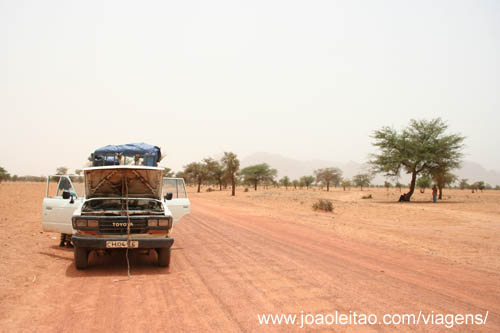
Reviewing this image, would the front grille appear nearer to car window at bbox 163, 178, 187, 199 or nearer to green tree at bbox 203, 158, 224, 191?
car window at bbox 163, 178, 187, 199

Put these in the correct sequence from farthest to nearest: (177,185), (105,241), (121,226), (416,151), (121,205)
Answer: (416,151)
(177,185)
(121,205)
(121,226)
(105,241)

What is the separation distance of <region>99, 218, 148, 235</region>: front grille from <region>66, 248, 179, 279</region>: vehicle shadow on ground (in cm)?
79

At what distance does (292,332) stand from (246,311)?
0.81 metres

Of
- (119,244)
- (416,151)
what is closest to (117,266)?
(119,244)

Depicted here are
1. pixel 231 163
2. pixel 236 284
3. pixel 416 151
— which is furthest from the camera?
pixel 231 163

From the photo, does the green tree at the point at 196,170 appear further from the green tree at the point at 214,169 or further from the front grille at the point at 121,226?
the front grille at the point at 121,226

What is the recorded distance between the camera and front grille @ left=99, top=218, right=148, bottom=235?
7.03 meters

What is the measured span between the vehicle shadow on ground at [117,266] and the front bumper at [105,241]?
20.9 inches

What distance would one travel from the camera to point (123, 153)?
1534 cm

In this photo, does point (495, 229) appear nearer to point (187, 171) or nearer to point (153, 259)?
point (153, 259)

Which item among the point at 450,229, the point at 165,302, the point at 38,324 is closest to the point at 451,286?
the point at 165,302

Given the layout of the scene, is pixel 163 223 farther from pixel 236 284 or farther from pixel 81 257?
pixel 236 284

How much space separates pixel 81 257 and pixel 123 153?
8.96 meters

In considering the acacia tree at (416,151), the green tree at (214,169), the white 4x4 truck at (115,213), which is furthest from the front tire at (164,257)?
the green tree at (214,169)
